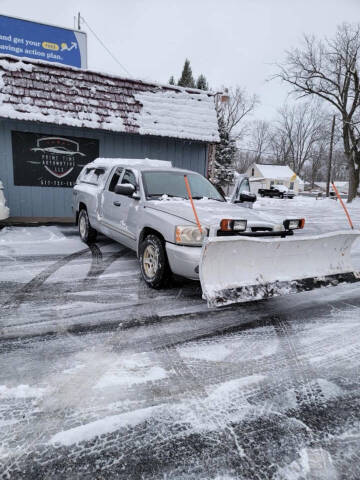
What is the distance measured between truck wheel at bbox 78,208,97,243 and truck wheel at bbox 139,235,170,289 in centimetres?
291

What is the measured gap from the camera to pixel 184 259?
4.10 metres

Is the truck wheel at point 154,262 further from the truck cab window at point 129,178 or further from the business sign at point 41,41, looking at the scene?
the business sign at point 41,41

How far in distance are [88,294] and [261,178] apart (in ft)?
211

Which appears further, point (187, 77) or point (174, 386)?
point (187, 77)

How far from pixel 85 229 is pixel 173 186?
3.07m

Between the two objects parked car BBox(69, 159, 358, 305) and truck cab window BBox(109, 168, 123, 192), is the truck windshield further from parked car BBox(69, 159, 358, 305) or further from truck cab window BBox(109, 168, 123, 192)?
truck cab window BBox(109, 168, 123, 192)

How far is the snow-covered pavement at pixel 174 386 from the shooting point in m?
1.94

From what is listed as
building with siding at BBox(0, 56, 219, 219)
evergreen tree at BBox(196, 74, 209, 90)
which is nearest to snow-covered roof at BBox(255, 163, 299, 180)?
evergreen tree at BBox(196, 74, 209, 90)

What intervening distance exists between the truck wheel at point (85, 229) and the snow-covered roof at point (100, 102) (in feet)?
11.2

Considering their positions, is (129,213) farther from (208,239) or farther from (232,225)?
(208,239)

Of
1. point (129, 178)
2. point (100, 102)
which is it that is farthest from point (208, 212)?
point (100, 102)

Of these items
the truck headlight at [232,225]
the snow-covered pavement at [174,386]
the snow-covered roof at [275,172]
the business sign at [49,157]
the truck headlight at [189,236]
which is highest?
the snow-covered roof at [275,172]

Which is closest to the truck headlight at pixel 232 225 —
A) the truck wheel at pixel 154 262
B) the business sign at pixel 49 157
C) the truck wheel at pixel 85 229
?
the truck wheel at pixel 154 262

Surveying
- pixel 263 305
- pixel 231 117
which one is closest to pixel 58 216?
pixel 263 305
